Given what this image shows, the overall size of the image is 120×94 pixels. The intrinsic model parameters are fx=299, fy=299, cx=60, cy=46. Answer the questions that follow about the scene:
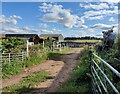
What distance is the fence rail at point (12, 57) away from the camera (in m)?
15.5

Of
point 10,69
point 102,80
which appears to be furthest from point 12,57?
point 102,80

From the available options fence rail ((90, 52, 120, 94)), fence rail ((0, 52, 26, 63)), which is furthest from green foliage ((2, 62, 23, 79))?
fence rail ((90, 52, 120, 94))

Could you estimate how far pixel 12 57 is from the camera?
54.5 ft

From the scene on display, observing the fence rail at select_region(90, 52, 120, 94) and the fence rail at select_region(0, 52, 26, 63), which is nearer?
the fence rail at select_region(90, 52, 120, 94)

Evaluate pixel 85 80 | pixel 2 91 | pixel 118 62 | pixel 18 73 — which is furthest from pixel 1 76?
pixel 118 62

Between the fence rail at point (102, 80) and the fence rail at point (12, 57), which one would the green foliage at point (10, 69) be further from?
the fence rail at point (102, 80)

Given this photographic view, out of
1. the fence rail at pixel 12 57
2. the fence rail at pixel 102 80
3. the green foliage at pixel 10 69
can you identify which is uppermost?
the fence rail at pixel 102 80

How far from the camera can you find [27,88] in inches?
363

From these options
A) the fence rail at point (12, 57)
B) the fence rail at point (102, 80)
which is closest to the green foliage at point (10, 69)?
the fence rail at point (12, 57)

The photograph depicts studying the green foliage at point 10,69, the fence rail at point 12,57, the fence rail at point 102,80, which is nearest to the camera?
the fence rail at point 102,80

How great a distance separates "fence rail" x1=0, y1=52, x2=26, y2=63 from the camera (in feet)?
50.8

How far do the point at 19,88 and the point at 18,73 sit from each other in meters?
4.76

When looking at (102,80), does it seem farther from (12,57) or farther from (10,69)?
(12,57)

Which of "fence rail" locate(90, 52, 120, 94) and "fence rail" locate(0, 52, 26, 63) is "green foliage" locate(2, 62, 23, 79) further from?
"fence rail" locate(90, 52, 120, 94)
